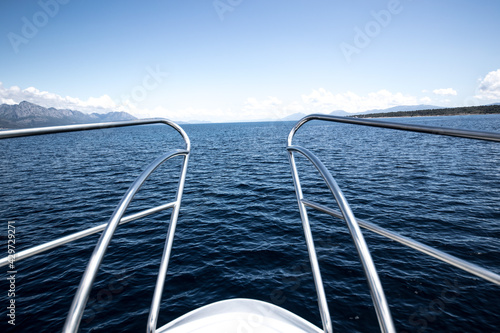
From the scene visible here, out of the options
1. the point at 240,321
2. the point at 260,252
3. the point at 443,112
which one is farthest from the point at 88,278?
the point at 443,112

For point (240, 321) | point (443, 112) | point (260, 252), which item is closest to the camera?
point (240, 321)

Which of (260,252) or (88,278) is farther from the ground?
(88,278)

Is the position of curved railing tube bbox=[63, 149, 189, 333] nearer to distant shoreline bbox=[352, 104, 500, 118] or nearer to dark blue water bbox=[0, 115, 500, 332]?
dark blue water bbox=[0, 115, 500, 332]

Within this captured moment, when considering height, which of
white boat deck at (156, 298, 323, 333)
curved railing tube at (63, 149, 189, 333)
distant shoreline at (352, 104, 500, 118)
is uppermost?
distant shoreline at (352, 104, 500, 118)

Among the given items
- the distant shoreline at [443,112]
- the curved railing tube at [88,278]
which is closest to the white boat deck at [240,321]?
the curved railing tube at [88,278]

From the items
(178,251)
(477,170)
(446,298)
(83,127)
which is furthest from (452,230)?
(477,170)

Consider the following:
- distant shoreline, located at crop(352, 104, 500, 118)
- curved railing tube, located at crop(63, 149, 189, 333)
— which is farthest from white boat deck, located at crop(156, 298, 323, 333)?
distant shoreline, located at crop(352, 104, 500, 118)

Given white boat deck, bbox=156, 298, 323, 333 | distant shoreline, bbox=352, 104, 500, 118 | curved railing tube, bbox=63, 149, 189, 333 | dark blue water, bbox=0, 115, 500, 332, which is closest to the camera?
curved railing tube, bbox=63, 149, 189, 333

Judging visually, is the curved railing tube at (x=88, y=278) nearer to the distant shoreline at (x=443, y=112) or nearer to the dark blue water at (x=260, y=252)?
the dark blue water at (x=260, y=252)

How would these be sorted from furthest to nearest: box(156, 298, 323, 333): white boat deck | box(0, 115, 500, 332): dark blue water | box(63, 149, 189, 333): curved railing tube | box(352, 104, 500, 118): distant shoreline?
box(352, 104, 500, 118): distant shoreline, box(0, 115, 500, 332): dark blue water, box(156, 298, 323, 333): white boat deck, box(63, 149, 189, 333): curved railing tube

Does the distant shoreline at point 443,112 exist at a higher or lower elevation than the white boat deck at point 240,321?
higher

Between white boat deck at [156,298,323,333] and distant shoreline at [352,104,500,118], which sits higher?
distant shoreline at [352,104,500,118]

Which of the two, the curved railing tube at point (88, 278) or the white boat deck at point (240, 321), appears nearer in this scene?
the curved railing tube at point (88, 278)

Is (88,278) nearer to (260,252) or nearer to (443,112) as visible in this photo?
(260,252)
